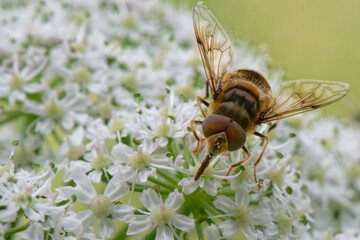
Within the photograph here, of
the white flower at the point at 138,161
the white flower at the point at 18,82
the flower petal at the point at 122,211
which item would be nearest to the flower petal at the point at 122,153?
the white flower at the point at 138,161

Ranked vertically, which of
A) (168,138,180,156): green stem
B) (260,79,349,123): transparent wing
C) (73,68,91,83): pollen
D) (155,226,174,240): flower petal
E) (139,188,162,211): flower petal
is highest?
(260,79,349,123): transparent wing

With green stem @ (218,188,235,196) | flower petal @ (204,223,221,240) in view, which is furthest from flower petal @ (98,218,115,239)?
green stem @ (218,188,235,196)

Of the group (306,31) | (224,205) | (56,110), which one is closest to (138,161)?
(224,205)

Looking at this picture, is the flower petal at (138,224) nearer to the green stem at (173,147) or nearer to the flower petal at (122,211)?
the flower petal at (122,211)

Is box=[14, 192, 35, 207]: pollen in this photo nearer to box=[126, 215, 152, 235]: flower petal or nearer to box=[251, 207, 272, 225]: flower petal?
box=[126, 215, 152, 235]: flower petal

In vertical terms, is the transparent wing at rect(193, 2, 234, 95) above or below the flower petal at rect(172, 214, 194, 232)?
above

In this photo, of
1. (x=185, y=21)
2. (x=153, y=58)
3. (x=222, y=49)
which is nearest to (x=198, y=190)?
(x=222, y=49)

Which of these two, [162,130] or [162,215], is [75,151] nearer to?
[162,130]
